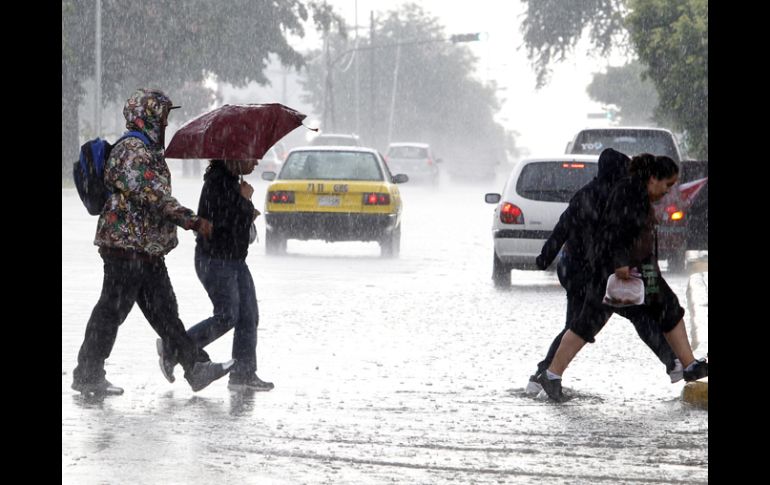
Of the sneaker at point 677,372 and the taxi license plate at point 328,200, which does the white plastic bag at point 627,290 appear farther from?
the taxi license plate at point 328,200

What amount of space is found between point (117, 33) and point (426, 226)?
2314cm

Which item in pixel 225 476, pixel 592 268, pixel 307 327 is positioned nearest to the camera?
pixel 225 476

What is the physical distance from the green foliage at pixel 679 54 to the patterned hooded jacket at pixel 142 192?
2200 centimetres

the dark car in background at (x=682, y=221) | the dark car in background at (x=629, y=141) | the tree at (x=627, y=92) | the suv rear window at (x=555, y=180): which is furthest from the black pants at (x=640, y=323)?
the tree at (x=627, y=92)

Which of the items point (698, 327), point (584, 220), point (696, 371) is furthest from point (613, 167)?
point (698, 327)

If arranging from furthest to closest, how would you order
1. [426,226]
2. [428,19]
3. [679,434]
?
[428,19] < [426,226] < [679,434]

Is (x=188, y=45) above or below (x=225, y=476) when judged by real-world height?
above

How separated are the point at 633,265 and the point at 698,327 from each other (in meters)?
3.66

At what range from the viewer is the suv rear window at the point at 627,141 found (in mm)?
22312

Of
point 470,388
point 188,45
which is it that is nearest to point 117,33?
point 188,45

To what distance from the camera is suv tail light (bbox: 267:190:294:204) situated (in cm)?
2100
